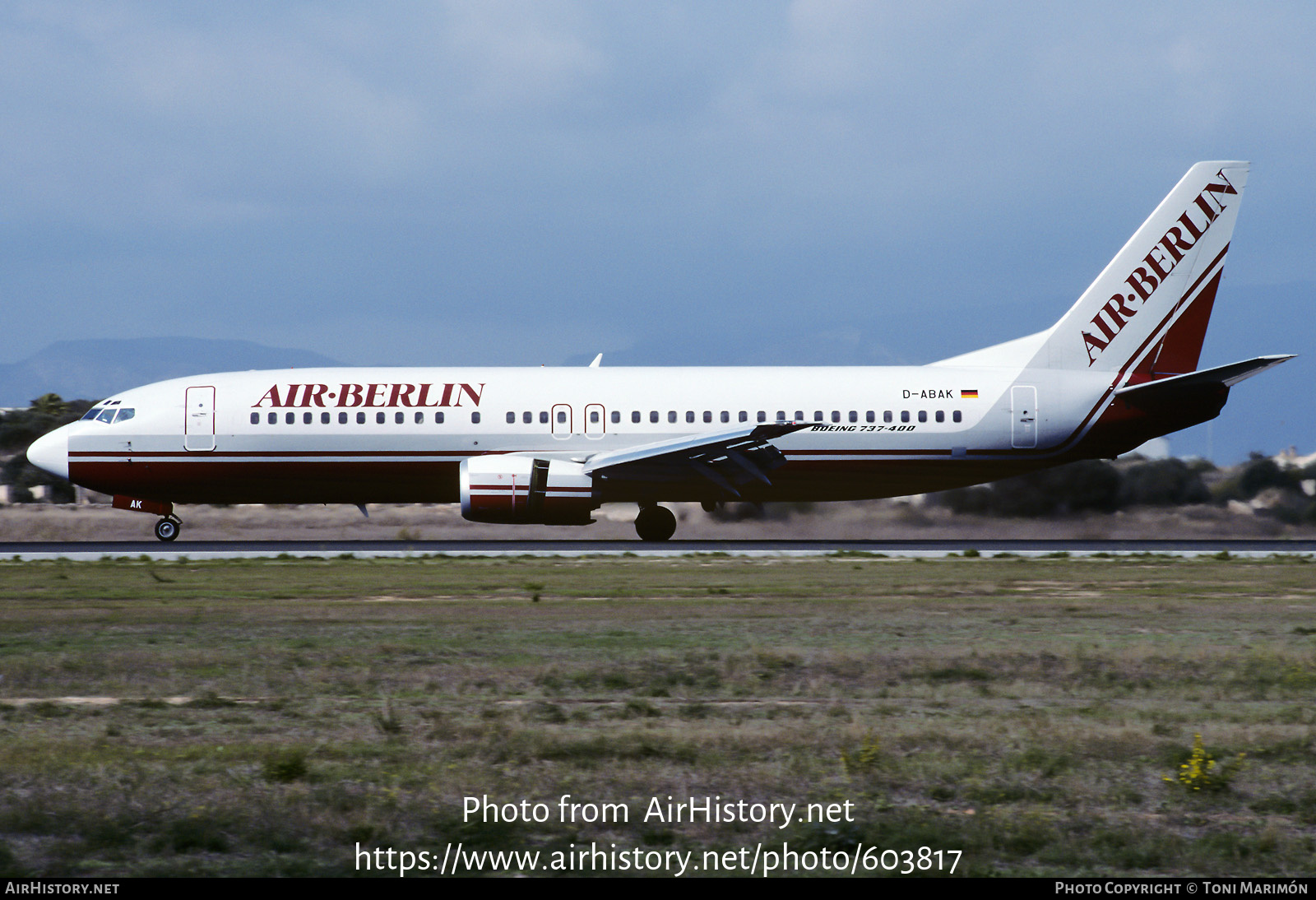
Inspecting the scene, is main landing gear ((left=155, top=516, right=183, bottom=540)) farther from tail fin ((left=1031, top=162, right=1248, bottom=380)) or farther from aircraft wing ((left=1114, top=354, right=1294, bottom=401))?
aircraft wing ((left=1114, top=354, right=1294, bottom=401))

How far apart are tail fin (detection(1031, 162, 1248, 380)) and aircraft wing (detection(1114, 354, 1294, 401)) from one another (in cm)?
107

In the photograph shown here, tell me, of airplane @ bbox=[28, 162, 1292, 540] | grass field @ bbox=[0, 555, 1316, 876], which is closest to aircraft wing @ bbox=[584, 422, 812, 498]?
airplane @ bbox=[28, 162, 1292, 540]

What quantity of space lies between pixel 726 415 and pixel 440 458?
23.7ft

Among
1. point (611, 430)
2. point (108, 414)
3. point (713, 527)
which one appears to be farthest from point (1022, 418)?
point (108, 414)

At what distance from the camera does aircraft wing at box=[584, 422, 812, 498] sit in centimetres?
3241

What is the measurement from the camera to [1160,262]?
35938 mm

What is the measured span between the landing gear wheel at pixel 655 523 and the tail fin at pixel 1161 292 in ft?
34.0

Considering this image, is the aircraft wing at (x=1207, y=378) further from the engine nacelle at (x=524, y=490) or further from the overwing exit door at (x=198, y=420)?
the overwing exit door at (x=198, y=420)

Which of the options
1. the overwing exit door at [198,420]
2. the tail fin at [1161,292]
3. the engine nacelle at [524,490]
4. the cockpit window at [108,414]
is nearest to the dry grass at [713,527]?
the engine nacelle at [524,490]

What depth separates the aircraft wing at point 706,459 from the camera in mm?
32406
